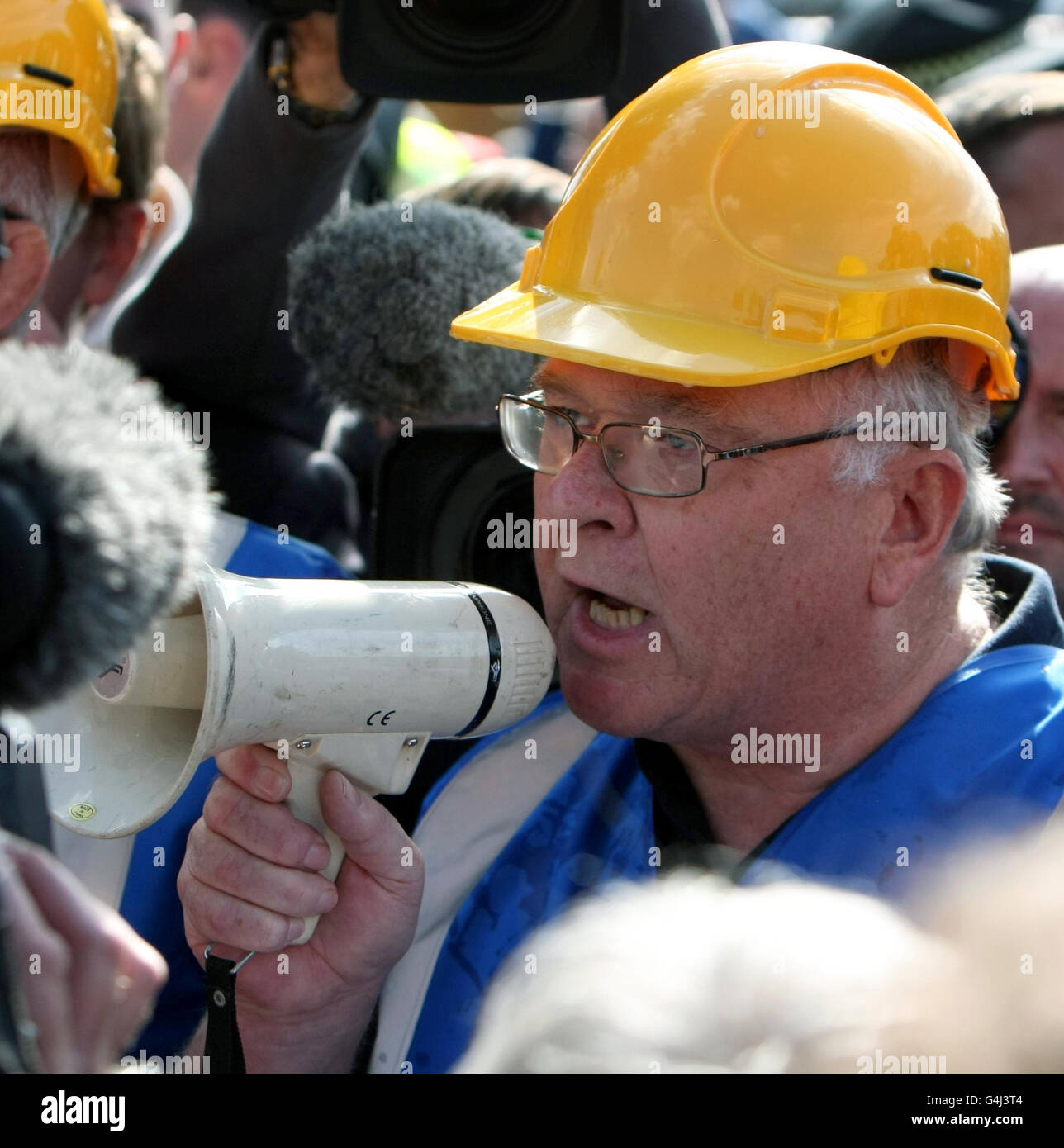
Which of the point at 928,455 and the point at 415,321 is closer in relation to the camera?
the point at 928,455

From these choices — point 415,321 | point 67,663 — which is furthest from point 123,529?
point 415,321

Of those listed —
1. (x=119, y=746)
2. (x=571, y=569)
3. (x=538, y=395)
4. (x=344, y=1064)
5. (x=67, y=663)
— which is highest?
(x=67, y=663)

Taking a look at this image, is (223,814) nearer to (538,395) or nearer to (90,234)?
(538,395)

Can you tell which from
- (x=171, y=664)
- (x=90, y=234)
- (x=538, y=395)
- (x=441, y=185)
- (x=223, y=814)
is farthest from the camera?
(x=441, y=185)

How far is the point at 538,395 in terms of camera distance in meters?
2.21

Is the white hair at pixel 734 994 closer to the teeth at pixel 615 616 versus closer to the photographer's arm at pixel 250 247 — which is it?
the teeth at pixel 615 616

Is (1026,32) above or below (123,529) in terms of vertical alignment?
below

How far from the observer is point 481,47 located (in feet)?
8.73

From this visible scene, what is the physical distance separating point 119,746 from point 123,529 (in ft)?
3.34

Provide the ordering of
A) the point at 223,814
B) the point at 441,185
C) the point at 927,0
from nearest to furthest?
1. the point at 223,814
2. the point at 441,185
3. the point at 927,0

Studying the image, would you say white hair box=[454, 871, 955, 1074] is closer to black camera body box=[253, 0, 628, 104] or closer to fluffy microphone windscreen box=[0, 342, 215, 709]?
fluffy microphone windscreen box=[0, 342, 215, 709]

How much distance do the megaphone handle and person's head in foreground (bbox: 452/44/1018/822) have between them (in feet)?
1.32

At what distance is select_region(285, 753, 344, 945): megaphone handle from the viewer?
1993 mm

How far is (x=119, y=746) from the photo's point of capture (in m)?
1.90
